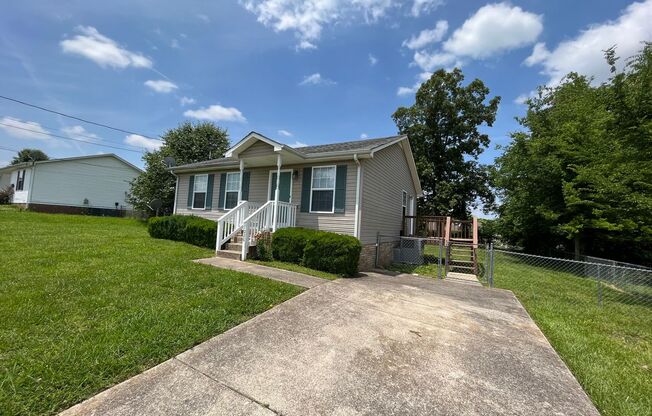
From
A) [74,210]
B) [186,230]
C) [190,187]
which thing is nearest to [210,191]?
[190,187]

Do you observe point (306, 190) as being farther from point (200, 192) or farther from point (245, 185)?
point (200, 192)

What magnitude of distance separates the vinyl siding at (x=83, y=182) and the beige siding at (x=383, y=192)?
948 inches

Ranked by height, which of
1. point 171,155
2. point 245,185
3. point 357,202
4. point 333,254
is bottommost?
point 333,254

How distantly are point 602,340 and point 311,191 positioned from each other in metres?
7.70

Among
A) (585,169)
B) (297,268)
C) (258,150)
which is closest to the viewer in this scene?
(297,268)

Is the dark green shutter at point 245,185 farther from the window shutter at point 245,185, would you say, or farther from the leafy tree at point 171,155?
the leafy tree at point 171,155

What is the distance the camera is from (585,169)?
1157 cm

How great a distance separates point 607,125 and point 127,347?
16.0 meters

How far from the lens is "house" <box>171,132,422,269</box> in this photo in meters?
8.99

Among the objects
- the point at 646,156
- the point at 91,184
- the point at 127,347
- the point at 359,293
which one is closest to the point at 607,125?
the point at 646,156

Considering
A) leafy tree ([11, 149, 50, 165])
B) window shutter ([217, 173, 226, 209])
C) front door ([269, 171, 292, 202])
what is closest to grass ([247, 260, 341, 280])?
front door ([269, 171, 292, 202])

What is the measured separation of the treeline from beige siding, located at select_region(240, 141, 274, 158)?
10.4 m

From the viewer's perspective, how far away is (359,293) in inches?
230

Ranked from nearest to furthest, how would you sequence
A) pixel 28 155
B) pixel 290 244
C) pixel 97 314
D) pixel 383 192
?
pixel 97 314 < pixel 290 244 < pixel 383 192 < pixel 28 155
